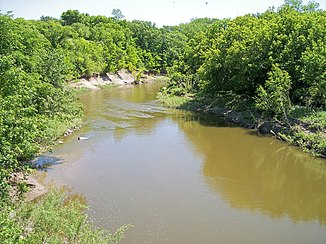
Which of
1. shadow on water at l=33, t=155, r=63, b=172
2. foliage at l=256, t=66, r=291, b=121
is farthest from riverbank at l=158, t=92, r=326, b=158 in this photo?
shadow on water at l=33, t=155, r=63, b=172

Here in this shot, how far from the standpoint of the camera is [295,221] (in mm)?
15375

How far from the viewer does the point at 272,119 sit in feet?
93.5

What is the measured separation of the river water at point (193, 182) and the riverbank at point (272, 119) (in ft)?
2.78

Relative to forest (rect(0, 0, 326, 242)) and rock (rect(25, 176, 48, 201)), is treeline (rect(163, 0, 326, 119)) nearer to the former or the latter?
forest (rect(0, 0, 326, 242))

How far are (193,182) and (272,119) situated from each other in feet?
39.9

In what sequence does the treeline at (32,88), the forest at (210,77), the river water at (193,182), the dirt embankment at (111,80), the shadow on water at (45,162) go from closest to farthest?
the treeline at (32,88) < the forest at (210,77) < the river water at (193,182) < the shadow on water at (45,162) < the dirt embankment at (111,80)

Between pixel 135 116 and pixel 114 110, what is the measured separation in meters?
3.54

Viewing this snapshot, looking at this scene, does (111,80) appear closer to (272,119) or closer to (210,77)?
(210,77)

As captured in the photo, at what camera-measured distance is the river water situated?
14508 mm

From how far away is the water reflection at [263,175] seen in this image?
55.0 ft

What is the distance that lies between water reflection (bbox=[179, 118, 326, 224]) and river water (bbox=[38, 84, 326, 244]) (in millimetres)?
50

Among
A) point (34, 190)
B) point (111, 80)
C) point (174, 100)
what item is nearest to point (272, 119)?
point (174, 100)

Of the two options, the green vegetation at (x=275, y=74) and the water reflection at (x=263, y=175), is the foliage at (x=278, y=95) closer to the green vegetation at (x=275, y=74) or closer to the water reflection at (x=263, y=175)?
the green vegetation at (x=275, y=74)

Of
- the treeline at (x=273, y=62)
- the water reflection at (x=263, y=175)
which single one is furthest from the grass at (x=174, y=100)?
the water reflection at (x=263, y=175)
